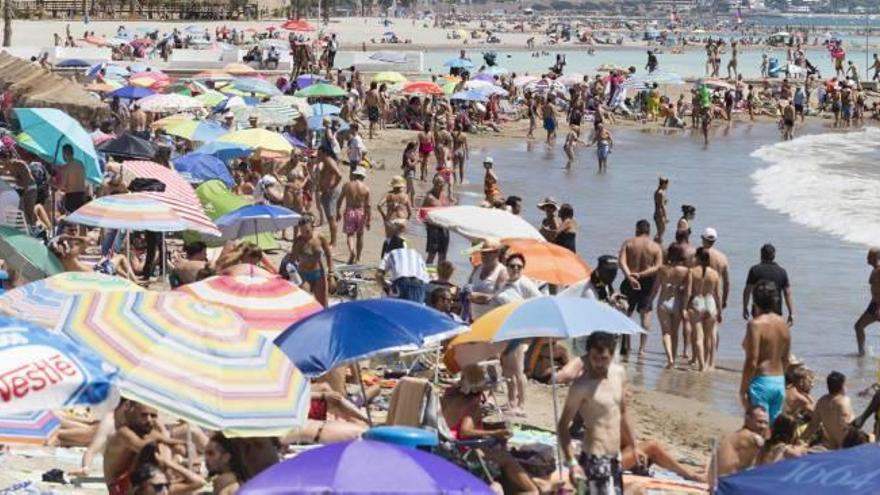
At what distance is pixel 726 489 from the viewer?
240 inches

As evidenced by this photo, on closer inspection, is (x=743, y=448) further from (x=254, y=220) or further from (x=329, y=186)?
(x=329, y=186)

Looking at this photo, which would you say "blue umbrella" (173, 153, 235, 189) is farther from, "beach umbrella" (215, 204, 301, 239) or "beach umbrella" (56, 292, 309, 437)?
"beach umbrella" (56, 292, 309, 437)

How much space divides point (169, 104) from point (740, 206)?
879 cm

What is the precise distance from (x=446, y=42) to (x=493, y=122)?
171 ft

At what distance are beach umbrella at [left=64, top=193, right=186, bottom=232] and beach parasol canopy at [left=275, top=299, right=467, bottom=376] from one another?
3.76 metres

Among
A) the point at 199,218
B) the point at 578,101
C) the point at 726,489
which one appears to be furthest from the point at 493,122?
the point at 726,489

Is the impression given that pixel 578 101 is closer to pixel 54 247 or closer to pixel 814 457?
pixel 54 247

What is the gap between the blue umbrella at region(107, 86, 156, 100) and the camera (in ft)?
90.4

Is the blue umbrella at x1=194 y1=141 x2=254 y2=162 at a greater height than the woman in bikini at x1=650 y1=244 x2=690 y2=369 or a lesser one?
greater

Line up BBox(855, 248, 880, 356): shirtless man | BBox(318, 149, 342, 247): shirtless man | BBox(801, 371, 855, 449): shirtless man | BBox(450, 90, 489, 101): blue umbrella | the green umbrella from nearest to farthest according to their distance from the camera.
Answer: BBox(801, 371, 855, 449): shirtless man < the green umbrella < BBox(855, 248, 880, 356): shirtless man < BBox(318, 149, 342, 247): shirtless man < BBox(450, 90, 489, 101): blue umbrella

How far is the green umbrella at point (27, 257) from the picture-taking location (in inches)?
446

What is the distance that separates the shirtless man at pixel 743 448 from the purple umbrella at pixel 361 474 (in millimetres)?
3135

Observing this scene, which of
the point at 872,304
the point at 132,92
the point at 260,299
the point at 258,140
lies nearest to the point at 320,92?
the point at 132,92

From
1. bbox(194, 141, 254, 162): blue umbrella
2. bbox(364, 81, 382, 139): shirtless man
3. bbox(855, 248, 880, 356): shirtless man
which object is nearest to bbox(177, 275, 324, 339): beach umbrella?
bbox(855, 248, 880, 356): shirtless man
